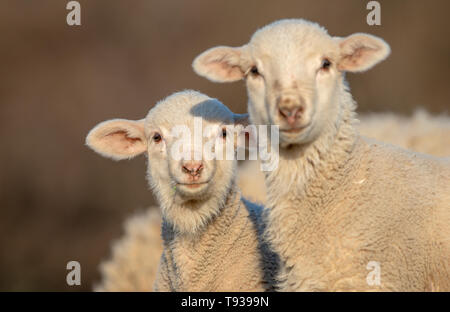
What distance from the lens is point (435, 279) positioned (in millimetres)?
4418

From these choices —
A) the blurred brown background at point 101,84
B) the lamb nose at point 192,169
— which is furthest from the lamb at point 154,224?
the blurred brown background at point 101,84

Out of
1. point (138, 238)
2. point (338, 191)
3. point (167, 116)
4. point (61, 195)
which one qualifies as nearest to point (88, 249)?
point (61, 195)

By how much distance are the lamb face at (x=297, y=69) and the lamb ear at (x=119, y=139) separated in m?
0.93

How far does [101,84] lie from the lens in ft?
52.1

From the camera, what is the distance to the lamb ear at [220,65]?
16.2 feet

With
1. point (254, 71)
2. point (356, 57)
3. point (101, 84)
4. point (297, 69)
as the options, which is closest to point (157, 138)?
point (254, 71)

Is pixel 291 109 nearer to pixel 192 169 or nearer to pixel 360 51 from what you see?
pixel 360 51

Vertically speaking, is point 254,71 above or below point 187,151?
above

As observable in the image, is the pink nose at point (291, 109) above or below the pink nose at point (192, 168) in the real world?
above

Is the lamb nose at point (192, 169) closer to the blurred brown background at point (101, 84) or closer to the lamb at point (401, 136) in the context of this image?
the lamb at point (401, 136)

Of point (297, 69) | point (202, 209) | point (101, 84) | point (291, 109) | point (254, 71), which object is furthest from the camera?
point (101, 84)

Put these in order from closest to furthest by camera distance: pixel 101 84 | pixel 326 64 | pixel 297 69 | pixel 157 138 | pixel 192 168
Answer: pixel 297 69, pixel 326 64, pixel 192 168, pixel 157 138, pixel 101 84

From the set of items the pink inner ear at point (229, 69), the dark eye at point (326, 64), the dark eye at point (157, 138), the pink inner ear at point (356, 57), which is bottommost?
the dark eye at point (157, 138)
